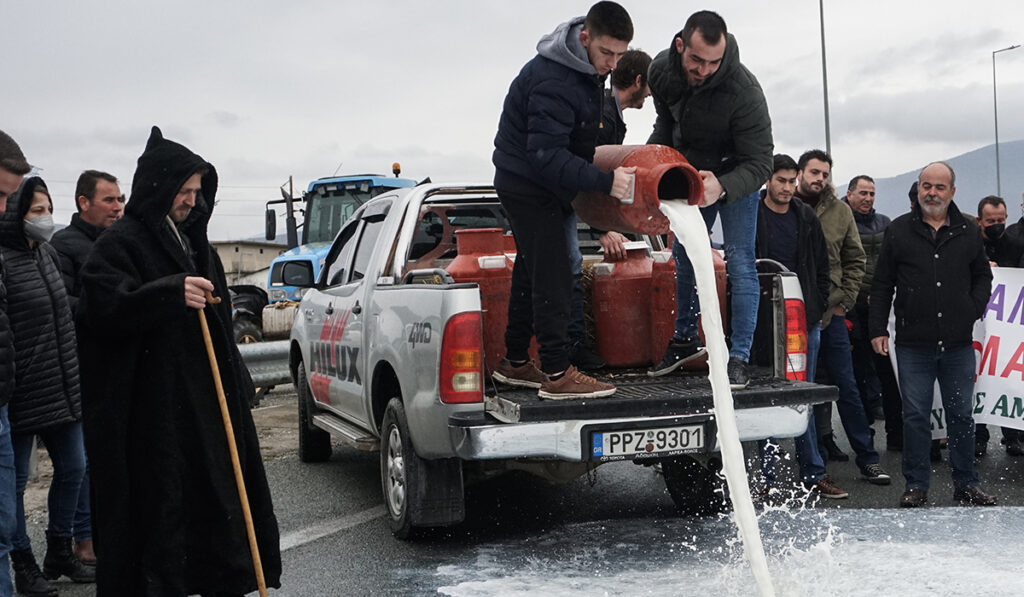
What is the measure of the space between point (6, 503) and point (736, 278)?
3616 mm

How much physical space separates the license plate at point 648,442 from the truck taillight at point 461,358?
61 cm

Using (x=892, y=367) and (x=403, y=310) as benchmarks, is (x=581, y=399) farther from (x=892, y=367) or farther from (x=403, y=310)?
(x=892, y=367)

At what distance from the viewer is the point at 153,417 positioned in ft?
12.8

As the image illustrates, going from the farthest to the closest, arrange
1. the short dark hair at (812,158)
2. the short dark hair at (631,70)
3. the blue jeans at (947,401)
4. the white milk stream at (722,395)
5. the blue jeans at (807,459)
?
1. the short dark hair at (812,158)
2. the blue jeans at (807,459)
3. the blue jeans at (947,401)
4. the short dark hair at (631,70)
5. the white milk stream at (722,395)

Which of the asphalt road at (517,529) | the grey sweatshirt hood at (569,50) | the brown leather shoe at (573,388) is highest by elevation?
the grey sweatshirt hood at (569,50)

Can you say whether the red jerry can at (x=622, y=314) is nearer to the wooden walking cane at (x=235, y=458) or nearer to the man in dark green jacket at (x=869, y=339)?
the wooden walking cane at (x=235, y=458)

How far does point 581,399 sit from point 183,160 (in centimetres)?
205

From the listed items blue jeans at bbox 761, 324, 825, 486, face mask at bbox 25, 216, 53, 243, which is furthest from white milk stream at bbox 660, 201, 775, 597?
face mask at bbox 25, 216, 53, 243

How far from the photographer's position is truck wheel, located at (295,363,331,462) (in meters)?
7.97

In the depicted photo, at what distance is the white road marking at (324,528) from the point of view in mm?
5703

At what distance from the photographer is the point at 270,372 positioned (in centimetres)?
1050

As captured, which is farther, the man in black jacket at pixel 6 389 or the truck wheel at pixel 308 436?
the truck wheel at pixel 308 436

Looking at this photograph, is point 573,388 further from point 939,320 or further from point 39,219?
point 939,320

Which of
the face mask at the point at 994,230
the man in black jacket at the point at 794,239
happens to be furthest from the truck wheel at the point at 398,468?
the face mask at the point at 994,230
